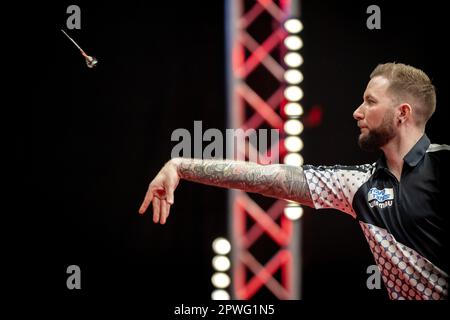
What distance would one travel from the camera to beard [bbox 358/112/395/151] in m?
2.12

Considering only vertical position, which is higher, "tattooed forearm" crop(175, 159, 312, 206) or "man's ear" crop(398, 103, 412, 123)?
"man's ear" crop(398, 103, 412, 123)

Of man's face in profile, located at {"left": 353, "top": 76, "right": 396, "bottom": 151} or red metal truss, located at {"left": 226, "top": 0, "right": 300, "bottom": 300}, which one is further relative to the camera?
red metal truss, located at {"left": 226, "top": 0, "right": 300, "bottom": 300}

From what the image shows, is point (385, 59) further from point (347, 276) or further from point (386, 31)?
point (347, 276)

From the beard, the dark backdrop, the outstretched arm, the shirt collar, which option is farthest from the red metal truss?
the shirt collar

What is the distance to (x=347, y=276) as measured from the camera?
3.38m

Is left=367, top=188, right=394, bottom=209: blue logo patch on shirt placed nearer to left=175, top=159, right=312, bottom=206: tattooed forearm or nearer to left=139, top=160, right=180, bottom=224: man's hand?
left=175, top=159, right=312, bottom=206: tattooed forearm

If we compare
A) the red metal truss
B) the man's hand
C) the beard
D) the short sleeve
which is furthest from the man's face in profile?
the red metal truss

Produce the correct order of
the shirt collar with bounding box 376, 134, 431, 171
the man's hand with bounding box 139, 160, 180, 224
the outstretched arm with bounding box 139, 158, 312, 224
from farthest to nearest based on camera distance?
1. the outstretched arm with bounding box 139, 158, 312, 224
2. the shirt collar with bounding box 376, 134, 431, 171
3. the man's hand with bounding box 139, 160, 180, 224

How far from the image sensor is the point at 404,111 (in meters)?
2.12

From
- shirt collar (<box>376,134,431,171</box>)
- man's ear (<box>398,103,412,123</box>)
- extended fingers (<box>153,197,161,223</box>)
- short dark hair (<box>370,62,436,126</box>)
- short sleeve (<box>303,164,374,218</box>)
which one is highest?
short dark hair (<box>370,62,436,126</box>)

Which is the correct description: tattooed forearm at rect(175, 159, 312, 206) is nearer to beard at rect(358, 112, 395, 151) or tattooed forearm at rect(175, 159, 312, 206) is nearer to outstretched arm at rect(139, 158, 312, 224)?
outstretched arm at rect(139, 158, 312, 224)

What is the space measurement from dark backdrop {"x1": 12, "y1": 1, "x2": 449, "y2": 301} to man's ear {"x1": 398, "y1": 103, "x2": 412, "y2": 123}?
1192mm

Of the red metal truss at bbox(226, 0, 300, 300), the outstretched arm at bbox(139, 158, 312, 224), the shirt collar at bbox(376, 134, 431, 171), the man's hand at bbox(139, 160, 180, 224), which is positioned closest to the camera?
the man's hand at bbox(139, 160, 180, 224)

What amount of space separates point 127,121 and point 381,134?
1662 mm
